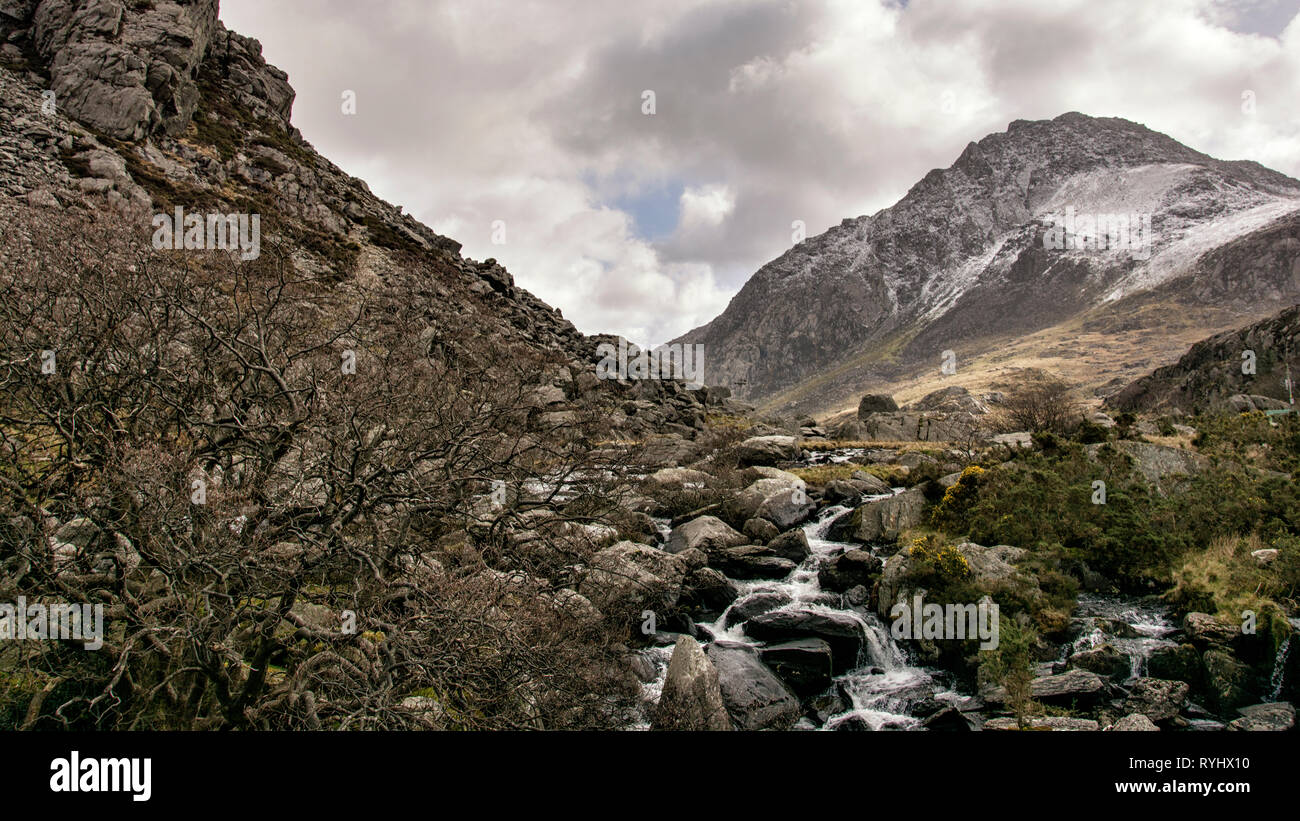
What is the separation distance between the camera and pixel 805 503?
76.8 feet

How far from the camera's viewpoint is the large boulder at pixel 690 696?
1020 centimetres

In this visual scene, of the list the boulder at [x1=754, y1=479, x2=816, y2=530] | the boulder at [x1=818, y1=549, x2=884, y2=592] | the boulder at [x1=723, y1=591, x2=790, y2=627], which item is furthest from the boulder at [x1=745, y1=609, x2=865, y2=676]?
the boulder at [x1=754, y1=479, x2=816, y2=530]

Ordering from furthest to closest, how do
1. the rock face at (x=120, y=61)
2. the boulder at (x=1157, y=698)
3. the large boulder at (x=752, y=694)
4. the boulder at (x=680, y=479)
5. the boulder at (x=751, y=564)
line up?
the rock face at (x=120, y=61) → the boulder at (x=680, y=479) → the boulder at (x=751, y=564) → the large boulder at (x=752, y=694) → the boulder at (x=1157, y=698)

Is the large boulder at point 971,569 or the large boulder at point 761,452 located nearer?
the large boulder at point 971,569

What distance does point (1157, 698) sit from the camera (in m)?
9.96

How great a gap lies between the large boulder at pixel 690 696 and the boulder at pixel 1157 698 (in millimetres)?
6710

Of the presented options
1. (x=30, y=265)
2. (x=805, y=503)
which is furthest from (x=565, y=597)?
(x=805, y=503)

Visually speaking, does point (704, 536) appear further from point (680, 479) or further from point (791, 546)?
point (680, 479)

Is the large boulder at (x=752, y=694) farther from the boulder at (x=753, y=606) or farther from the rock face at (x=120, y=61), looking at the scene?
the rock face at (x=120, y=61)

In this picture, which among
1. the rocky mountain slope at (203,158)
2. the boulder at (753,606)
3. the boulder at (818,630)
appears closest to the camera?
the boulder at (818,630)

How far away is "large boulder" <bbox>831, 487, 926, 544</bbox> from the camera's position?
19.8m

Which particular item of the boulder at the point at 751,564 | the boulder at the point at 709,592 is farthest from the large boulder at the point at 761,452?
the boulder at the point at 709,592

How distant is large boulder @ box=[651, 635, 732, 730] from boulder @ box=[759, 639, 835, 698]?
2.05 m
